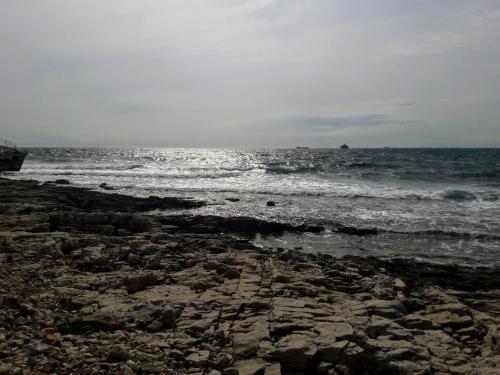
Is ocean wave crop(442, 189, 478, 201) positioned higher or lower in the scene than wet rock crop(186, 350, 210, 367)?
higher

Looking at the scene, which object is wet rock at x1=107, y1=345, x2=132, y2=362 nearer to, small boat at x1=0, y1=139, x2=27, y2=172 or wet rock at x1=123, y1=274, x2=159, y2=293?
wet rock at x1=123, y1=274, x2=159, y2=293

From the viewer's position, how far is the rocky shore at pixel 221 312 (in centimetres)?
541

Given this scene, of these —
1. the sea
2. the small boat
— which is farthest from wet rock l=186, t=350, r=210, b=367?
the small boat

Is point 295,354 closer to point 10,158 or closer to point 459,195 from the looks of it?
point 459,195

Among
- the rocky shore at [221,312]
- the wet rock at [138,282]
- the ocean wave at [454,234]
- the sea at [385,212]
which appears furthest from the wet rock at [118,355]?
the ocean wave at [454,234]

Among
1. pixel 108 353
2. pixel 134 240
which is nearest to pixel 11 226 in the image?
pixel 134 240

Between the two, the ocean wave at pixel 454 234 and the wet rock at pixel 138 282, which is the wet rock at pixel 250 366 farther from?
the ocean wave at pixel 454 234

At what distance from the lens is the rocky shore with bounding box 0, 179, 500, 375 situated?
5.41m

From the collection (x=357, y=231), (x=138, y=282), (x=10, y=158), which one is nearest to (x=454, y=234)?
(x=357, y=231)

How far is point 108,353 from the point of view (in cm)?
527

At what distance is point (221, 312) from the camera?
6.89 m

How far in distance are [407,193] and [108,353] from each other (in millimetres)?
28801

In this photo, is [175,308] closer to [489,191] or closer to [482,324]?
[482,324]

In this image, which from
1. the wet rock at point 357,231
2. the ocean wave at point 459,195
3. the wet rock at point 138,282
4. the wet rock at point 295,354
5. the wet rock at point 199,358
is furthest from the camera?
the ocean wave at point 459,195
